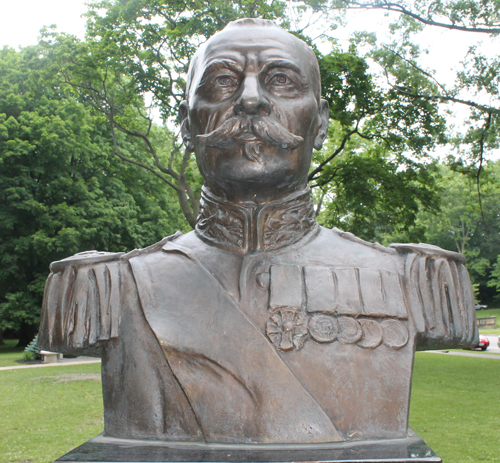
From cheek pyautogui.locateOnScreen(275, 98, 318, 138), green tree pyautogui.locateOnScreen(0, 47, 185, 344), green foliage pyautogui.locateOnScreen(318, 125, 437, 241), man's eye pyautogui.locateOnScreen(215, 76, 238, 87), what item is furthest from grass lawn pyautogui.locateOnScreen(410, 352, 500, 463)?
green tree pyautogui.locateOnScreen(0, 47, 185, 344)

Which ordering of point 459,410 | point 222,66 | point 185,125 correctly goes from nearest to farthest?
point 222,66 < point 185,125 < point 459,410

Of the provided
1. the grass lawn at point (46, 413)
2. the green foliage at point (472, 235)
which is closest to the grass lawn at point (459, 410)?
the grass lawn at point (46, 413)

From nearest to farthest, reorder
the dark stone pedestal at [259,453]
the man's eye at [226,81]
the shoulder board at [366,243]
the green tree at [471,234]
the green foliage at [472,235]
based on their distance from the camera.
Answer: the dark stone pedestal at [259,453]
the man's eye at [226,81]
the shoulder board at [366,243]
the green foliage at [472,235]
the green tree at [471,234]

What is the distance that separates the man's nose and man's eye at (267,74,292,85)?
3.4 inches

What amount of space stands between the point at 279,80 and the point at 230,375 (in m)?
1.25

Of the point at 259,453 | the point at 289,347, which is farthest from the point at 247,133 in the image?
the point at 259,453

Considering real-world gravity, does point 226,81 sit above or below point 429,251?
above

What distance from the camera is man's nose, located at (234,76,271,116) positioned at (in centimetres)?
225

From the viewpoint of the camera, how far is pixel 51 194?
60.0ft

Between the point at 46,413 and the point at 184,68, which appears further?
the point at 184,68

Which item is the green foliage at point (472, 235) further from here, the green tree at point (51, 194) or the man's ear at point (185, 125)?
the man's ear at point (185, 125)

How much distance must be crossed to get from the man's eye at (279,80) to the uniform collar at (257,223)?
484 mm

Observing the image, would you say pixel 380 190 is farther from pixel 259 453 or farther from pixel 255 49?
pixel 259 453

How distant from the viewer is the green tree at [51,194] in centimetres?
1727
